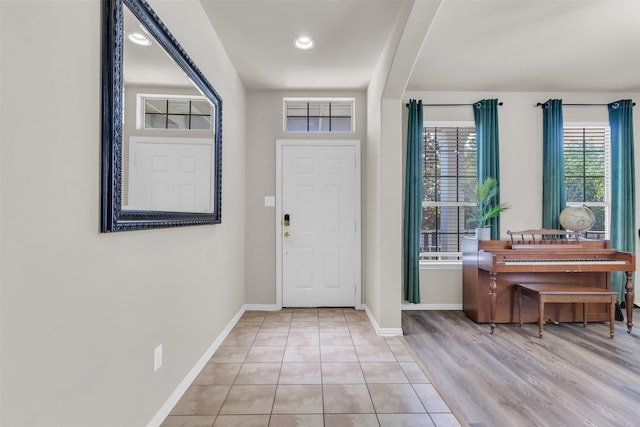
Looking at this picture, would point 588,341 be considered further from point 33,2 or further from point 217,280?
point 33,2

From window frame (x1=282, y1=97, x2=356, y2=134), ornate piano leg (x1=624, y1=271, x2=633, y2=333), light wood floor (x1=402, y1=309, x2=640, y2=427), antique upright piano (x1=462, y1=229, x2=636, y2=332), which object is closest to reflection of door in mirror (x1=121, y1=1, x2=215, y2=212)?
window frame (x1=282, y1=97, x2=356, y2=134)

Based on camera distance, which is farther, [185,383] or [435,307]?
[435,307]

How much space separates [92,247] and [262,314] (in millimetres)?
2549

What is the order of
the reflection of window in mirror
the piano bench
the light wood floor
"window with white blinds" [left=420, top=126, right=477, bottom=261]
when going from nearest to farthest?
the reflection of window in mirror, the light wood floor, the piano bench, "window with white blinds" [left=420, top=126, right=477, bottom=261]

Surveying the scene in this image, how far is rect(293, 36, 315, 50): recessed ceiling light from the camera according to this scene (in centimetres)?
259

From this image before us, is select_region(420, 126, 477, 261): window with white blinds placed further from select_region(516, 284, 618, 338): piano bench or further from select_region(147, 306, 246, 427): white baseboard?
select_region(147, 306, 246, 427): white baseboard

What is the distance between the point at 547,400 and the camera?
1897 millimetres

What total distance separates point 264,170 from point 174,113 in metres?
1.85

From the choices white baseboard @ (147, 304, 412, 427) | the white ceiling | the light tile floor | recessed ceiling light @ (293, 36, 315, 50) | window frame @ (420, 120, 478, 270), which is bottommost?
the light tile floor

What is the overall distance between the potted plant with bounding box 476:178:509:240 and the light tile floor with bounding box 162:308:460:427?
142cm

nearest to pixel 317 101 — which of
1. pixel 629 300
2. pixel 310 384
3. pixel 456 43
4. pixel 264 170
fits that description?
pixel 264 170

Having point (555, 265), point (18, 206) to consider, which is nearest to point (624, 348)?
point (555, 265)

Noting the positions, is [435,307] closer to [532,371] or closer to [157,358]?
[532,371]

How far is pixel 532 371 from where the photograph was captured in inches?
88.3
